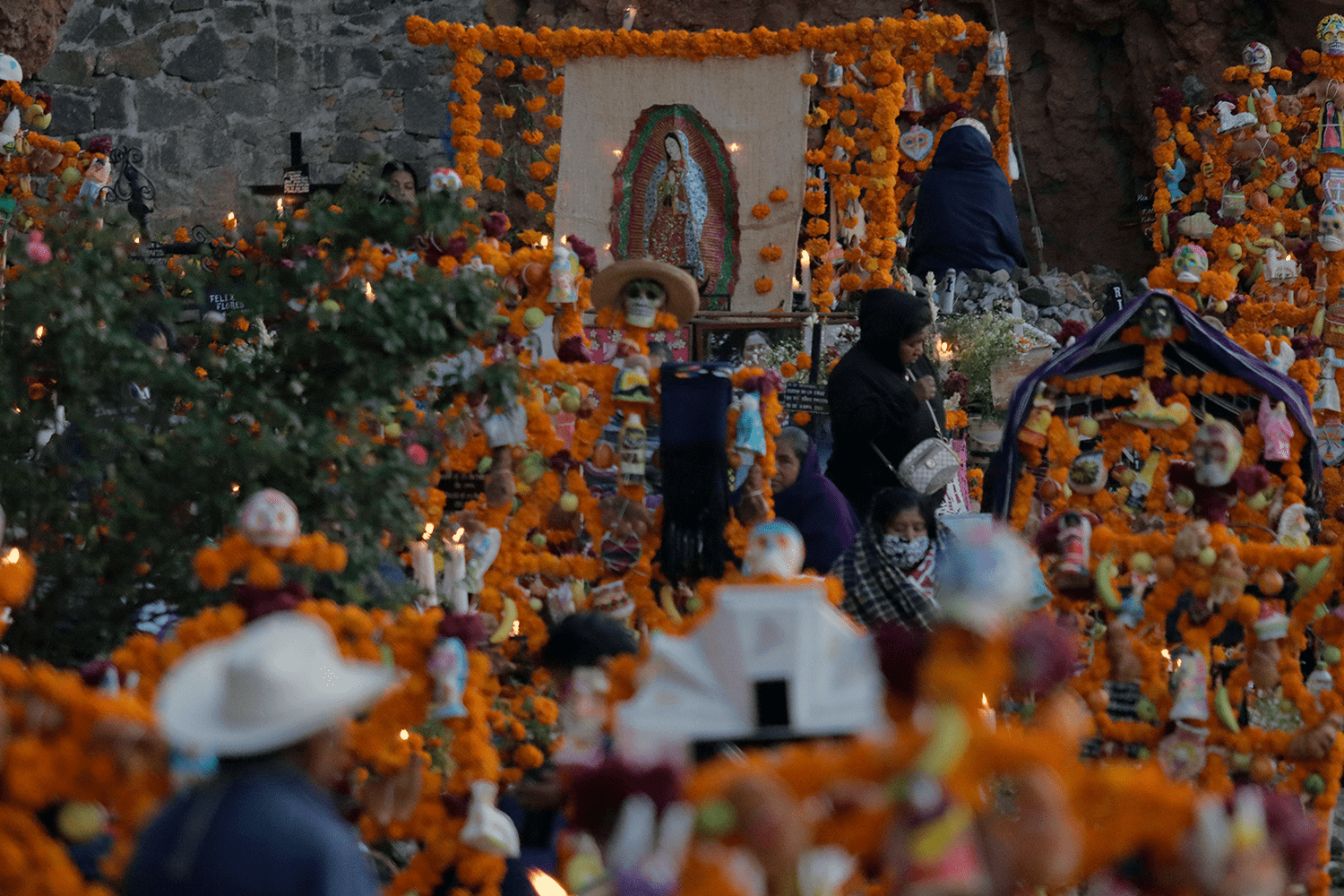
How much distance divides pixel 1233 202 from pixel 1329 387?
63.8 inches

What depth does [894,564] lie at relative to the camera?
5766 millimetres

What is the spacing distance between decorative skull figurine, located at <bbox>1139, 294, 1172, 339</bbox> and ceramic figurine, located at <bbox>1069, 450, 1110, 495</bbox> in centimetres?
50

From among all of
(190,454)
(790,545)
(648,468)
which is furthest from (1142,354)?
(190,454)

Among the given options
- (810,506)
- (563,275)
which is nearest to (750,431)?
(810,506)

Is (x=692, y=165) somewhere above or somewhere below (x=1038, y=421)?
above

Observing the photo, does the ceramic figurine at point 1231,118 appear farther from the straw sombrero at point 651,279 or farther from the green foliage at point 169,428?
the green foliage at point 169,428

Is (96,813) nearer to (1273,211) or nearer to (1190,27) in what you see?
(1273,211)

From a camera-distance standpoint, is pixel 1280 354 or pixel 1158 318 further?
pixel 1280 354

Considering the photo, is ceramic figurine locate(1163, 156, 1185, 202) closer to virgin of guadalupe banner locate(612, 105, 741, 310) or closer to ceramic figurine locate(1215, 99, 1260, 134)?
ceramic figurine locate(1215, 99, 1260, 134)

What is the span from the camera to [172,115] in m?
13.0

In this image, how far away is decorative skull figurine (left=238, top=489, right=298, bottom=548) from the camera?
12.1ft

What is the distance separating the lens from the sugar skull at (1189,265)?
23.1 ft

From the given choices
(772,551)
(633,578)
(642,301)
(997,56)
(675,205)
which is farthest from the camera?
(997,56)

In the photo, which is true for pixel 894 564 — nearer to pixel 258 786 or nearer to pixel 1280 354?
pixel 1280 354
